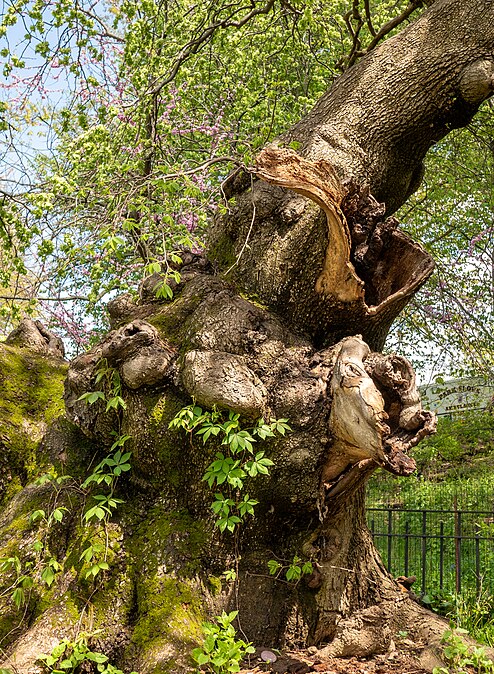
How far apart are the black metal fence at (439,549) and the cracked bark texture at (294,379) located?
2968 mm

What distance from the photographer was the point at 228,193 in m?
5.21

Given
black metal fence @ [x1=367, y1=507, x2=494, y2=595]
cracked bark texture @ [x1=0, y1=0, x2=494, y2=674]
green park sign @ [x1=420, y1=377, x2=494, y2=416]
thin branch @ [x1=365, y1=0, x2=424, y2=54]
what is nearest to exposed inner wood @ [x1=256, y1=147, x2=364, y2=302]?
cracked bark texture @ [x1=0, y1=0, x2=494, y2=674]

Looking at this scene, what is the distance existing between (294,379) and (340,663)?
1845 mm

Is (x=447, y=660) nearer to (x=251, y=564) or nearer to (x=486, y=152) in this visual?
(x=251, y=564)

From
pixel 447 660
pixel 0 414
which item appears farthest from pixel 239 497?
pixel 0 414

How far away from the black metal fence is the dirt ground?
8.39 feet

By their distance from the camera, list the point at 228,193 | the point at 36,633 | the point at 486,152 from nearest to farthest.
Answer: the point at 36,633
the point at 228,193
the point at 486,152

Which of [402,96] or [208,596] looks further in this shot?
[402,96]

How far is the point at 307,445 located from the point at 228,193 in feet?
7.26

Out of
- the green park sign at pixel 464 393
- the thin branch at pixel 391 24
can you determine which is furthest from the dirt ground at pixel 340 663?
the green park sign at pixel 464 393

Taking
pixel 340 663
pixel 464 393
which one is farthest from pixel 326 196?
pixel 464 393

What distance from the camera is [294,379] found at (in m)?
4.22

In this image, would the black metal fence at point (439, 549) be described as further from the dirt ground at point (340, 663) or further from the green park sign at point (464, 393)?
the green park sign at point (464, 393)

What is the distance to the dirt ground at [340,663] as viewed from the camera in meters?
3.93
